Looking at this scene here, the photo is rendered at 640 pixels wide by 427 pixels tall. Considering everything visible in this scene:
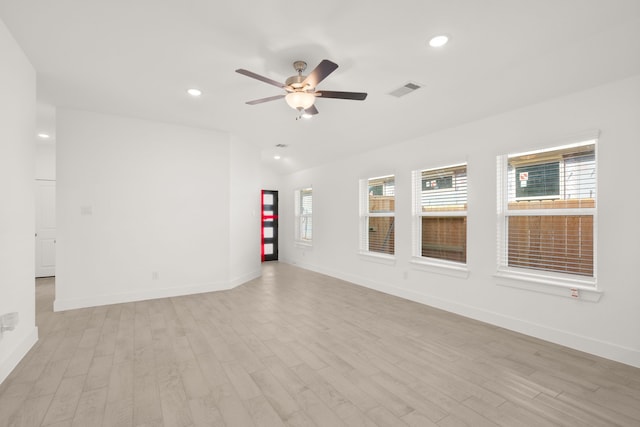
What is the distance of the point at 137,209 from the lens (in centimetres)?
483

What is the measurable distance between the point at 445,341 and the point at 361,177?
3.54 metres

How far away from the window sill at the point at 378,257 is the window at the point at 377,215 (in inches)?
4.1

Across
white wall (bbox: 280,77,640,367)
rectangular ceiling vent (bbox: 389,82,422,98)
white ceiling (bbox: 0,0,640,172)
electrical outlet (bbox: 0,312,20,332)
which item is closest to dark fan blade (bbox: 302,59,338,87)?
white ceiling (bbox: 0,0,640,172)

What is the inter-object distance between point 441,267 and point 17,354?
4.86 m

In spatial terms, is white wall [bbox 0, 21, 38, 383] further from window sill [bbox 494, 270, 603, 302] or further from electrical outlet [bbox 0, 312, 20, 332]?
window sill [bbox 494, 270, 603, 302]

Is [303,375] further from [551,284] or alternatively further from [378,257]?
[378,257]

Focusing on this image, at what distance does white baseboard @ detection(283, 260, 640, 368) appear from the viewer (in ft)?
9.30

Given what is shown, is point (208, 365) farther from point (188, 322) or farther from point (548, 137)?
point (548, 137)

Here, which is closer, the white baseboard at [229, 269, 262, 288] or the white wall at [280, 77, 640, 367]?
the white wall at [280, 77, 640, 367]

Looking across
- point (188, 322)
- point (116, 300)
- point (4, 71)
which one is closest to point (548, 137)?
point (188, 322)

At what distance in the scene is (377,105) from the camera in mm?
4125

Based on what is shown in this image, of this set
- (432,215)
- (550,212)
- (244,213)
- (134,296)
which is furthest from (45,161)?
(550,212)

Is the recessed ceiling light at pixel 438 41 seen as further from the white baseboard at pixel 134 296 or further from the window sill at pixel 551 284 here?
the white baseboard at pixel 134 296

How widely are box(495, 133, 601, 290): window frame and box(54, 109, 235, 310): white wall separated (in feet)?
14.2
